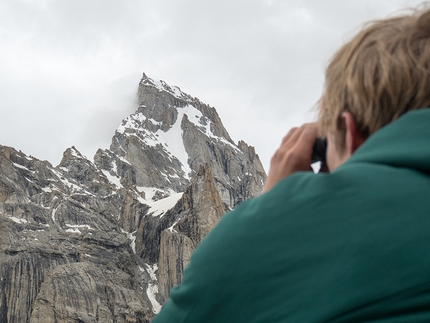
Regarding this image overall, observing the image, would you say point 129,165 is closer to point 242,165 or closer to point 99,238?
point 242,165

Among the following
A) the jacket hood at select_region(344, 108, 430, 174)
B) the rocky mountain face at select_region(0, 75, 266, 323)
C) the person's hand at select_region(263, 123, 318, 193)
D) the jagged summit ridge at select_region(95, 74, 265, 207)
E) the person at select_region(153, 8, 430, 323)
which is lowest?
the person at select_region(153, 8, 430, 323)

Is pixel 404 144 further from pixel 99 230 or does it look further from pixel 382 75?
pixel 99 230

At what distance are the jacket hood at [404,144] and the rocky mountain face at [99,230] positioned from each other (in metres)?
57.8

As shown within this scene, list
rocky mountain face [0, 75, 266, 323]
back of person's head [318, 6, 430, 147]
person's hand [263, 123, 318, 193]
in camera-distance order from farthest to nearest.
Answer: rocky mountain face [0, 75, 266, 323] < person's hand [263, 123, 318, 193] < back of person's head [318, 6, 430, 147]

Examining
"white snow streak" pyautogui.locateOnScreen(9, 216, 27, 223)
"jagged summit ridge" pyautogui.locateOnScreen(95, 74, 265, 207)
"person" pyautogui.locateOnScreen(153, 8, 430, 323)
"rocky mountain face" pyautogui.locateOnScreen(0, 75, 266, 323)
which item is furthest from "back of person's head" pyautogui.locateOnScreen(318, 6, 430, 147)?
"jagged summit ridge" pyautogui.locateOnScreen(95, 74, 265, 207)

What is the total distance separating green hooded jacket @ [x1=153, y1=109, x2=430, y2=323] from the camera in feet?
4.28

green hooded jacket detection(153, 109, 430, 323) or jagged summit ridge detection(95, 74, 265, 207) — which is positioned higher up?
jagged summit ridge detection(95, 74, 265, 207)

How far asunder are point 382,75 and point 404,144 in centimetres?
26

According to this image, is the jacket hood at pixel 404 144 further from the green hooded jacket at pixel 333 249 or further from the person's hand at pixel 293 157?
the person's hand at pixel 293 157

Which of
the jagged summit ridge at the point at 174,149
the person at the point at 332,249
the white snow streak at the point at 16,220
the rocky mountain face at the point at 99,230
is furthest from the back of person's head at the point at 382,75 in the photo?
the jagged summit ridge at the point at 174,149

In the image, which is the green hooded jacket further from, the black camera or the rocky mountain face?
the rocky mountain face

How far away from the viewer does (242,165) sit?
12744 cm

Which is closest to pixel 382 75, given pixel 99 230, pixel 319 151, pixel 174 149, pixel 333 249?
pixel 319 151

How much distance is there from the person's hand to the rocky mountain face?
57.3 m
